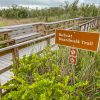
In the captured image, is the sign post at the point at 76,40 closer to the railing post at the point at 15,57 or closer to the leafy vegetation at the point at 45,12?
the railing post at the point at 15,57

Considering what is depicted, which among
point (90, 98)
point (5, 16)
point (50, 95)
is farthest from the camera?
point (5, 16)

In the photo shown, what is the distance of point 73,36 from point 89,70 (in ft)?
1.67

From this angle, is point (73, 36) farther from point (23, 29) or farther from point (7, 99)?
point (23, 29)

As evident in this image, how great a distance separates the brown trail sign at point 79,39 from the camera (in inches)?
91.2

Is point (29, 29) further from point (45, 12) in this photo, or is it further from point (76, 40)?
point (45, 12)

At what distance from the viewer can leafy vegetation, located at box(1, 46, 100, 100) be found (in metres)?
2.17

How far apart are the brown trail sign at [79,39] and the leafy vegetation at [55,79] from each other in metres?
0.31

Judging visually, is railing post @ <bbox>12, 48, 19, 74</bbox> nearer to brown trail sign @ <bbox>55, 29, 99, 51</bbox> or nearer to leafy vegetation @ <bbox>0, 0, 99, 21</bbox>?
brown trail sign @ <bbox>55, 29, 99, 51</bbox>

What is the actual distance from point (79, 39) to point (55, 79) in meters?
0.59

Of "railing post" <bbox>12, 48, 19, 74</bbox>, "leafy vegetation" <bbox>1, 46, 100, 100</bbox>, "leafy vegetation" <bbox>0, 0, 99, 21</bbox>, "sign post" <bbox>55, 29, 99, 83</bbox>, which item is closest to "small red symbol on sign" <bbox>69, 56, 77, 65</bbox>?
"sign post" <bbox>55, 29, 99, 83</bbox>

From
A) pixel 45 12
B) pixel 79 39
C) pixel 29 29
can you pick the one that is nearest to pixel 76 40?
pixel 79 39

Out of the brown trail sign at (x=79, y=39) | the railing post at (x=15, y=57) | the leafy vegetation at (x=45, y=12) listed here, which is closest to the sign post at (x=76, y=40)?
the brown trail sign at (x=79, y=39)

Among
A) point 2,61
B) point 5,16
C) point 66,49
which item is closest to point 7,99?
point 66,49

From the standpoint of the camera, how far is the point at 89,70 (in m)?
2.58
